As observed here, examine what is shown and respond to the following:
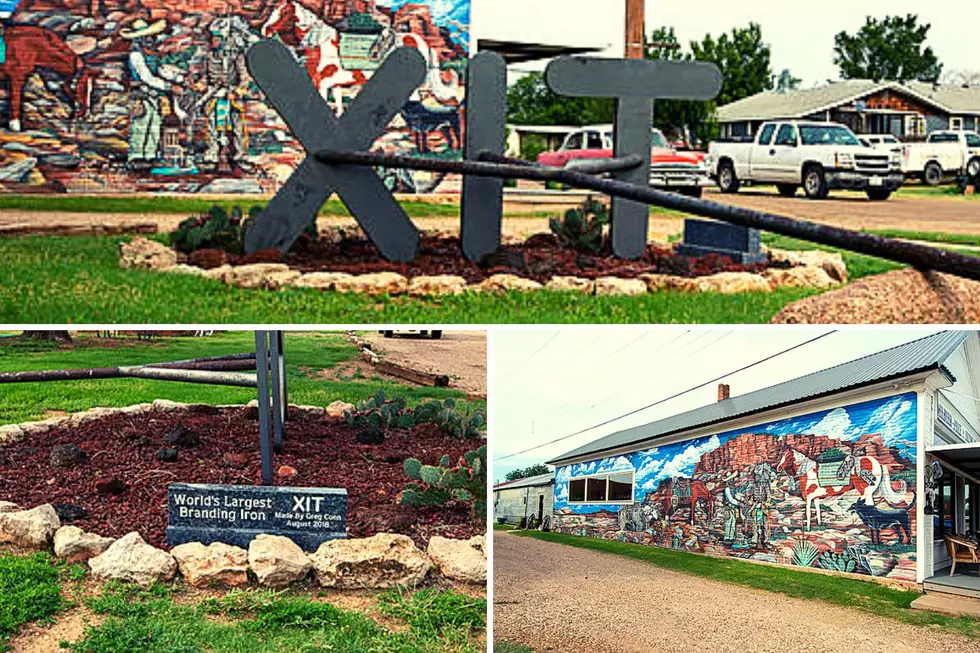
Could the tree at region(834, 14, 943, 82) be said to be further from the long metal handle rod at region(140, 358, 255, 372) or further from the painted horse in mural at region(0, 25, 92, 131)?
the long metal handle rod at region(140, 358, 255, 372)

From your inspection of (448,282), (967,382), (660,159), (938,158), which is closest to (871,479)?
(967,382)

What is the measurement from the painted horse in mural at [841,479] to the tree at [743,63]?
874 inches

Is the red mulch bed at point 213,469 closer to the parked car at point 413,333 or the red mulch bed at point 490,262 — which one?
the parked car at point 413,333

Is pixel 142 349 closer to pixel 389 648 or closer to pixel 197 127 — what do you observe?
pixel 389 648

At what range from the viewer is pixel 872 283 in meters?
7.70

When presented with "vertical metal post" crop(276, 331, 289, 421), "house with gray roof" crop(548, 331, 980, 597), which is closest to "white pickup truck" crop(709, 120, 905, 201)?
"house with gray roof" crop(548, 331, 980, 597)

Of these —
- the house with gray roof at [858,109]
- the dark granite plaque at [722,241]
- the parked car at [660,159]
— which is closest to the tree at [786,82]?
the house with gray roof at [858,109]

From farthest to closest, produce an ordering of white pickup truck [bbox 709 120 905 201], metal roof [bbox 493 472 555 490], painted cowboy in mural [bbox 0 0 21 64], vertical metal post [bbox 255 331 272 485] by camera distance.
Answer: white pickup truck [bbox 709 120 905 201] < painted cowboy in mural [bbox 0 0 21 64] < metal roof [bbox 493 472 555 490] < vertical metal post [bbox 255 331 272 485]

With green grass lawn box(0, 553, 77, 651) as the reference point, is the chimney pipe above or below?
above

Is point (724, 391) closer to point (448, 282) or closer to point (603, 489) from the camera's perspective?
point (603, 489)

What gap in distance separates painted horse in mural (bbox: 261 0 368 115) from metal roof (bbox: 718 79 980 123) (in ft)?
42.5

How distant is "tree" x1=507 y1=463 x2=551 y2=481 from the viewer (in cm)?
643

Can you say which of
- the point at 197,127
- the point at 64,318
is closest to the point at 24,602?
the point at 64,318

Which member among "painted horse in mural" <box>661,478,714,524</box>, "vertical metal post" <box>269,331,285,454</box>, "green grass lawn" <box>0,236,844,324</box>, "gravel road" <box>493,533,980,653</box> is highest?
"green grass lawn" <box>0,236,844,324</box>
